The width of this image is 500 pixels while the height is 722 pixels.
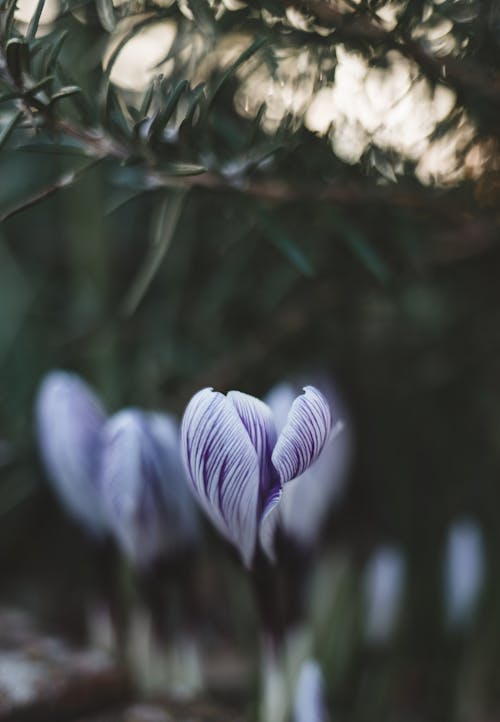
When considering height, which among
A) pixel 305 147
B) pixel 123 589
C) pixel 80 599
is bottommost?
pixel 80 599

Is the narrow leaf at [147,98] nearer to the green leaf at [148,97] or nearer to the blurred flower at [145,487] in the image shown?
the green leaf at [148,97]

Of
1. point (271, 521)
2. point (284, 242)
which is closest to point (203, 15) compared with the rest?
point (284, 242)

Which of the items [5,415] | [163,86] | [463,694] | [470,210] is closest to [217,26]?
[163,86]

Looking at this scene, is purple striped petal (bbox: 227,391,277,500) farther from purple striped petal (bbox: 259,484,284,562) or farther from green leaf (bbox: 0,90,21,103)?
green leaf (bbox: 0,90,21,103)

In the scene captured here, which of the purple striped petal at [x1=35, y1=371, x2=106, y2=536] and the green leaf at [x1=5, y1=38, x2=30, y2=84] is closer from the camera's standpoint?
the green leaf at [x1=5, y1=38, x2=30, y2=84]

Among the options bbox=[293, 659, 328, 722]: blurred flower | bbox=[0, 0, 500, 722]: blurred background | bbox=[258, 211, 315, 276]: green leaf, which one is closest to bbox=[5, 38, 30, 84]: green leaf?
bbox=[0, 0, 500, 722]: blurred background

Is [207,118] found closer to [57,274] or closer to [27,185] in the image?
[27,185]

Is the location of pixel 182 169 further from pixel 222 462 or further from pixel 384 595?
pixel 384 595

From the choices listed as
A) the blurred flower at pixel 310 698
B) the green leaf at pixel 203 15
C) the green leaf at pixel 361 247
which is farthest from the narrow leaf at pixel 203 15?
the blurred flower at pixel 310 698
